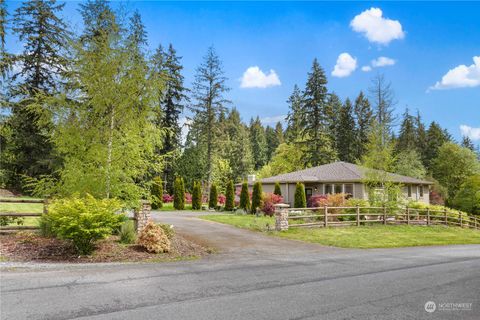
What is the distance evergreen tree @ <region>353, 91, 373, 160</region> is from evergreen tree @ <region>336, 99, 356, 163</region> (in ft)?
3.20

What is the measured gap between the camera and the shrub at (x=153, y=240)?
34.5ft

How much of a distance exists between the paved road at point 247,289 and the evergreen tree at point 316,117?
1355 inches

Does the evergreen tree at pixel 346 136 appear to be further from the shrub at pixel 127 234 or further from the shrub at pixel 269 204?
the shrub at pixel 127 234

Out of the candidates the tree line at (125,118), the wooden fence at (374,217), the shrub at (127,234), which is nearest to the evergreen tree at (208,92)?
the tree line at (125,118)

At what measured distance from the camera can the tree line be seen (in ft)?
40.0

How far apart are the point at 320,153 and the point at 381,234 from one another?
2728 cm

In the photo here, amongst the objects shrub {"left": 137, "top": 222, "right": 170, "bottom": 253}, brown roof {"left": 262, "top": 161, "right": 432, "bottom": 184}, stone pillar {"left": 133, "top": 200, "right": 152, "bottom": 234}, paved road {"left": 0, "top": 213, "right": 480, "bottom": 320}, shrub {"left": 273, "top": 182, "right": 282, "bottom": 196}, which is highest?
brown roof {"left": 262, "top": 161, "right": 432, "bottom": 184}

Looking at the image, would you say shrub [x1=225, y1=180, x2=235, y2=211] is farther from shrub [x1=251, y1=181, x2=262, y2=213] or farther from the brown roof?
the brown roof

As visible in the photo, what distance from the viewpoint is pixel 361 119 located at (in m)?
57.3

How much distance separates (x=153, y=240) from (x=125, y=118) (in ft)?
15.2

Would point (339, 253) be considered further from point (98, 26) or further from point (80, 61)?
point (98, 26)

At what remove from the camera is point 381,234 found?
17906 millimetres

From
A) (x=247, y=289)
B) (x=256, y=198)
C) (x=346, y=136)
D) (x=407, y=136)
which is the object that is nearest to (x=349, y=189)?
(x=256, y=198)

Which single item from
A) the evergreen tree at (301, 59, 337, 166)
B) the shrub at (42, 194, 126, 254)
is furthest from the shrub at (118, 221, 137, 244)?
the evergreen tree at (301, 59, 337, 166)
